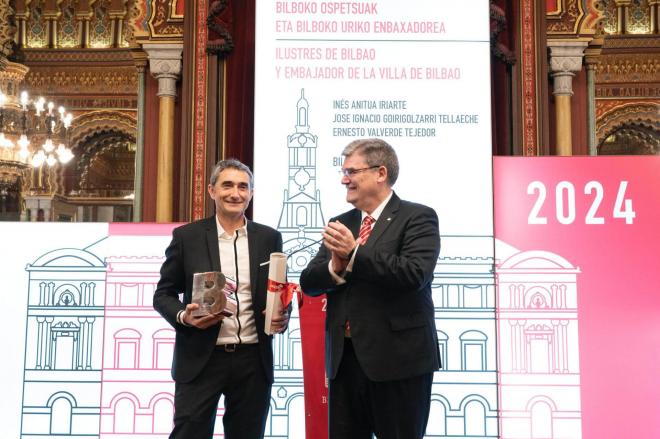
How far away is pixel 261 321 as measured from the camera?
8.39ft

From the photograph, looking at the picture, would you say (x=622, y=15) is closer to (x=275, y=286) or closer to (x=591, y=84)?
(x=591, y=84)

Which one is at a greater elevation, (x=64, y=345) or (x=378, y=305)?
(x=378, y=305)

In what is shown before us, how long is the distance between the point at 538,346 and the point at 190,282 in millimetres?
1728

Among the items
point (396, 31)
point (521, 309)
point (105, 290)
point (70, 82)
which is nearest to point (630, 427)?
point (521, 309)

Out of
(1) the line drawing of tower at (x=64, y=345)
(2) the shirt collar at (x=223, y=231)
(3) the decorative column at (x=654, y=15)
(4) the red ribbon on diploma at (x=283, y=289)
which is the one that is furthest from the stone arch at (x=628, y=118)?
(4) the red ribbon on diploma at (x=283, y=289)

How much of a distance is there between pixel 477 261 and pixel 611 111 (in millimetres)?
8405

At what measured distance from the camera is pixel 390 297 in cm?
229

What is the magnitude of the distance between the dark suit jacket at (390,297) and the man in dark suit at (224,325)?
0.79 ft

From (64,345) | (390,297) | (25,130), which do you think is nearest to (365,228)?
(390,297)

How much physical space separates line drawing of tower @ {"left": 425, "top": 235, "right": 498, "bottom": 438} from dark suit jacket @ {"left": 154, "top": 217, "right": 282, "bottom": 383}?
48.0 inches

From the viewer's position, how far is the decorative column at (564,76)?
19.2 ft

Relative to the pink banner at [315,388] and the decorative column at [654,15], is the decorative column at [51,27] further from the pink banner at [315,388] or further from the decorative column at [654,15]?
the pink banner at [315,388]

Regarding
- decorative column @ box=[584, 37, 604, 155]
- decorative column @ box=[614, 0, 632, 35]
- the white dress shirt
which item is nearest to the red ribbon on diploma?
the white dress shirt

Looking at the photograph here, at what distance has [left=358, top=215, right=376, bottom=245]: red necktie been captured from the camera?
2.37 metres
